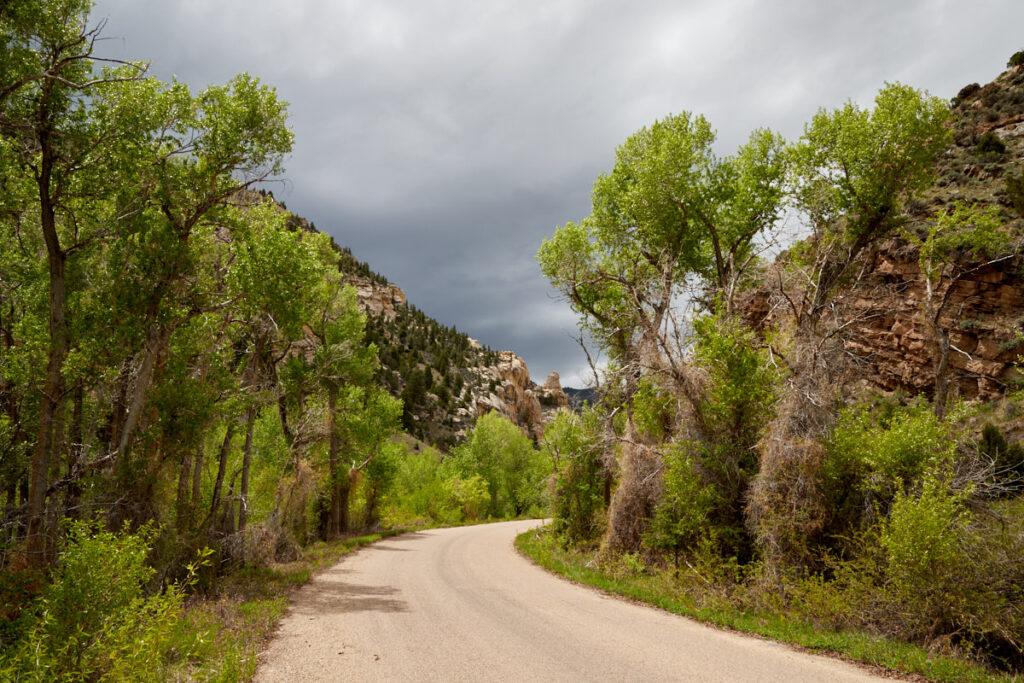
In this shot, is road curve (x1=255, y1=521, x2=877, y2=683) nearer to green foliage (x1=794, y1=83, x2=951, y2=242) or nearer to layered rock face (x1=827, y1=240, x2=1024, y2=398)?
green foliage (x1=794, y1=83, x2=951, y2=242)

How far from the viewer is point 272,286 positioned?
12.0 metres

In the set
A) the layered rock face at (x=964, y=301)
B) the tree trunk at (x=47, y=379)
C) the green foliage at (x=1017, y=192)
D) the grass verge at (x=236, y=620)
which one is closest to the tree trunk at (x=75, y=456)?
the tree trunk at (x=47, y=379)

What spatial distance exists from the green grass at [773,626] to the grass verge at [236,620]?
805cm

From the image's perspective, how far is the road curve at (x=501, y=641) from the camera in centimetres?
693

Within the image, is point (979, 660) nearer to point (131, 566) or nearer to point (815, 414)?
point (815, 414)

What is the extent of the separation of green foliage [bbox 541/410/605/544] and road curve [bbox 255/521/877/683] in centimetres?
510

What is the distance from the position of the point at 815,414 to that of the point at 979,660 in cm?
548

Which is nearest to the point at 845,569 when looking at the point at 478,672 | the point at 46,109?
the point at 478,672

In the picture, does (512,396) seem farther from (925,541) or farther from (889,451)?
(925,541)

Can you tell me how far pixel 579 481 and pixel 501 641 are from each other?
11593mm

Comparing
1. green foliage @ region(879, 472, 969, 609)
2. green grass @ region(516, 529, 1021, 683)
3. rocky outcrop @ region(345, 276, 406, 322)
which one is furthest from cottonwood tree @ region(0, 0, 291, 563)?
rocky outcrop @ region(345, 276, 406, 322)

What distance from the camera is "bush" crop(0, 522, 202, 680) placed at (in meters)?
4.78

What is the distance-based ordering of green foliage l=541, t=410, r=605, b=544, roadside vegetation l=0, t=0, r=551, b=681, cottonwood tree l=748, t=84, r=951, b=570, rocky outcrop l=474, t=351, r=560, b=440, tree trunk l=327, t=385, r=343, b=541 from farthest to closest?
1. rocky outcrop l=474, t=351, r=560, b=440
2. tree trunk l=327, t=385, r=343, b=541
3. green foliage l=541, t=410, r=605, b=544
4. cottonwood tree l=748, t=84, r=951, b=570
5. roadside vegetation l=0, t=0, r=551, b=681

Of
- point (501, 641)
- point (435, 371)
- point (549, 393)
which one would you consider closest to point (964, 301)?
point (501, 641)
